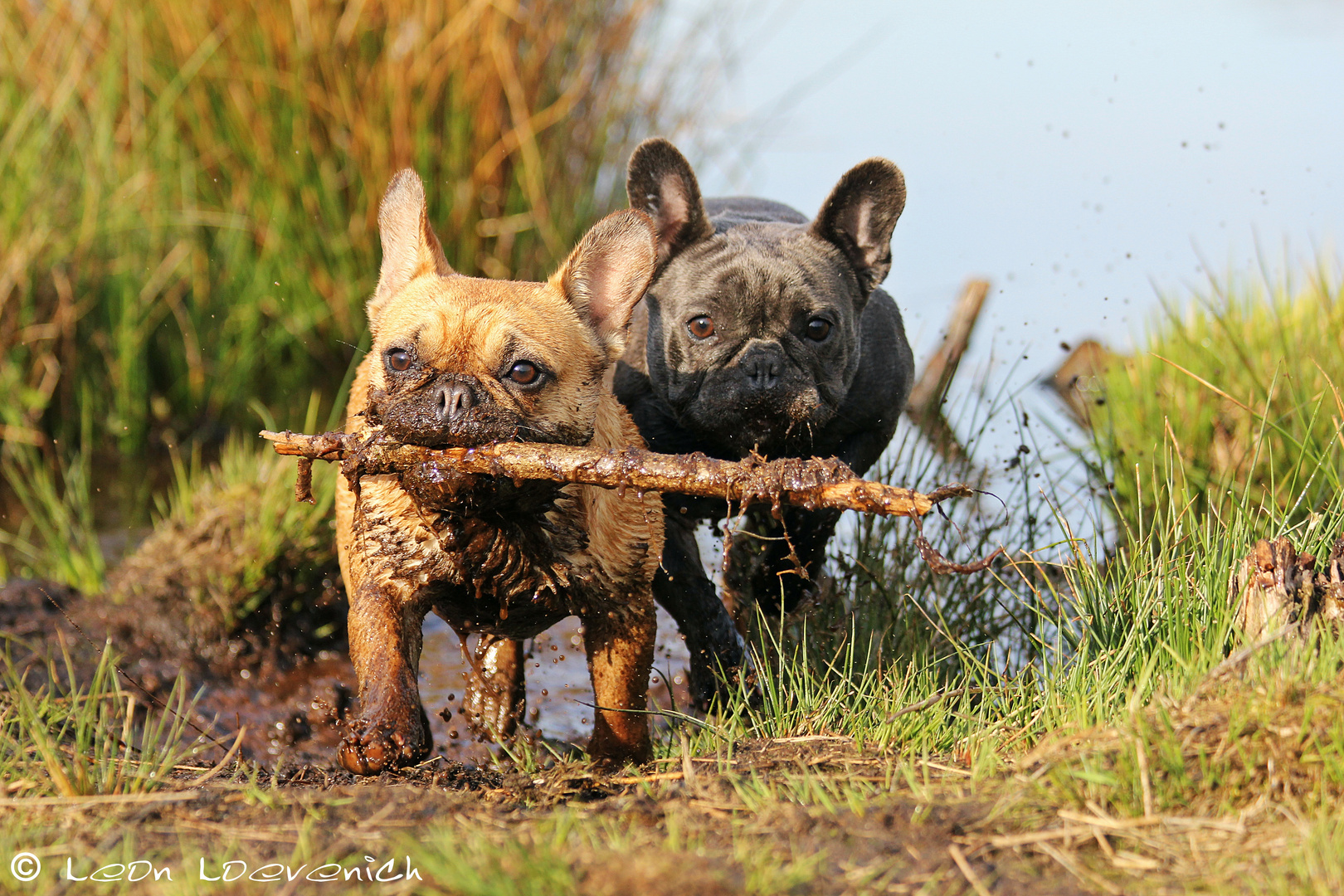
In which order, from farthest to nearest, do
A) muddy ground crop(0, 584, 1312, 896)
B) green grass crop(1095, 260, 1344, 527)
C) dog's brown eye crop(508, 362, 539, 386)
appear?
green grass crop(1095, 260, 1344, 527), dog's brown eye crop(508, 362, 539, 386), muddy ground crop(0, 584, 1312, 896)

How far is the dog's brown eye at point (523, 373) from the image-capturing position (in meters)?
3.69

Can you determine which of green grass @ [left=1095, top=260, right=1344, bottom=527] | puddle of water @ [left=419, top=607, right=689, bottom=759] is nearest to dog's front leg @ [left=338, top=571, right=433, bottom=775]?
puddle of water @ [left=419, top=607, right=689, bottom=759]

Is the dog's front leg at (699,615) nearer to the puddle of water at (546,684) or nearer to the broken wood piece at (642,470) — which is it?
the puddle of water at (546,684)

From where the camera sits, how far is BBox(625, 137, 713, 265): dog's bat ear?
5.06 m

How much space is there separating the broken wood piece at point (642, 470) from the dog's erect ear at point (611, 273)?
2.92 ft

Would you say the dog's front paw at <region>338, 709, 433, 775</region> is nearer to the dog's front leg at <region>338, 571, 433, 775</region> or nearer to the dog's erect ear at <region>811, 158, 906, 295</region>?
the dog's front leg at <region>338, 571, 433, 775</region>

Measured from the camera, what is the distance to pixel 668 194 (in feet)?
17.0

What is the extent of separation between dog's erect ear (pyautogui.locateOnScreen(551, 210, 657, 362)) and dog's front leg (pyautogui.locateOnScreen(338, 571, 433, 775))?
112cm

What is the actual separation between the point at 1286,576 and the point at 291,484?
449 centimetres

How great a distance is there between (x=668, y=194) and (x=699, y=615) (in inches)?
69.2

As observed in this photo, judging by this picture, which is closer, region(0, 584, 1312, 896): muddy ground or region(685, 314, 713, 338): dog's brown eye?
region(0, 584, 1312, 896): muddy ground

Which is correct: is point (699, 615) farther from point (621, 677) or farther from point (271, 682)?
point (271, 682)

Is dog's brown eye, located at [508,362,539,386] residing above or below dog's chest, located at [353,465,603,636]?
above

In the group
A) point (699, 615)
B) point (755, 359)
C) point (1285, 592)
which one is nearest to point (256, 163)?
point (755, 359)
